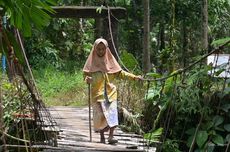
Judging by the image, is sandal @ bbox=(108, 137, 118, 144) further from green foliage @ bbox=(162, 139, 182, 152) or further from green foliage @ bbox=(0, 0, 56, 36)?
green foliage @ bbox=(0, 0, 56, 36)

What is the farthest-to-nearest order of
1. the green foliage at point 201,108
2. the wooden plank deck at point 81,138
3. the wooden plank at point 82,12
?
1. the wooden plank at point 82,12
2. the wooden plank deck at point 81,138
3. the green foliage at point 201,108

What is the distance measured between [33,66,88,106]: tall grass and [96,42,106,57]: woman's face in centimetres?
222

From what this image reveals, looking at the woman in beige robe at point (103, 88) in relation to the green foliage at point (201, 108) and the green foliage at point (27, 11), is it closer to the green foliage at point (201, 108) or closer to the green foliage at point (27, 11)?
the green foliage at point (201, 108)

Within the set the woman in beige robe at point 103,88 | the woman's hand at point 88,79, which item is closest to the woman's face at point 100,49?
the woman in beige robe at point 103,88

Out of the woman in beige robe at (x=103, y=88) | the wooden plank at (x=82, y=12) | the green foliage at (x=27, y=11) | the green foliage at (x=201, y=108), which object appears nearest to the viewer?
the green foliage at (x=27, y=11)

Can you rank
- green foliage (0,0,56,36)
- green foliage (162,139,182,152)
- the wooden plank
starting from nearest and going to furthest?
green foliage (0,0,56,36) < green foliage (162,139,182,152) < the wooden plank

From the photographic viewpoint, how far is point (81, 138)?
428cm

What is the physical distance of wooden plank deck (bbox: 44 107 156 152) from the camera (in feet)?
12.6

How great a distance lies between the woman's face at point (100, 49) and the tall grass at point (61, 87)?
2219mm

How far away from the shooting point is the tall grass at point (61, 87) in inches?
260

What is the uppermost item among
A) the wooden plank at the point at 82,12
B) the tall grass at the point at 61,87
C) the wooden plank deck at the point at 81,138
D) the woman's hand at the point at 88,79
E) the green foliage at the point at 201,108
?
the wooden plank at the point at 82,12

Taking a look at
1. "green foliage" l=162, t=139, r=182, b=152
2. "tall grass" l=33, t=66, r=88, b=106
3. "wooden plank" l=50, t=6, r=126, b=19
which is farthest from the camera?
"tall grass" l=33, t=66, r=88, b=106

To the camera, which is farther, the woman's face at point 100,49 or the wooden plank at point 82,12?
the wooden plank at point 82,12

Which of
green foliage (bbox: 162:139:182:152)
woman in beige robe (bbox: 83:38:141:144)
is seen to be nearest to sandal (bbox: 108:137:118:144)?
woman in beige robe (bbox: 83:38:141:144)
